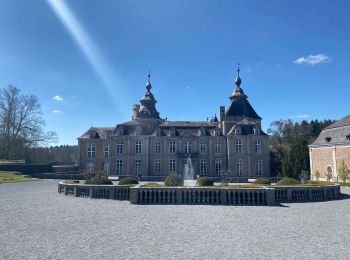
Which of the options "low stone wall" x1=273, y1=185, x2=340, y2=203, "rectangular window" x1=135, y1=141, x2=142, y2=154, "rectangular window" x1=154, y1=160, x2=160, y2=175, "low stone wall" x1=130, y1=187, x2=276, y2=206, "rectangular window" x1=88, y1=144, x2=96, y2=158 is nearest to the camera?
"low stone wall" x1=130, y1=187, x2=276, y2=206

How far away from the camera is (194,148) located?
4138 cm

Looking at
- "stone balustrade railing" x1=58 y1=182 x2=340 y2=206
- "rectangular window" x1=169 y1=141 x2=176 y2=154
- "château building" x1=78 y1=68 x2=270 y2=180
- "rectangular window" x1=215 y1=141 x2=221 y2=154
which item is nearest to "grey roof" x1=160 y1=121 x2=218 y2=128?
"château building" x1=78 y1=68 x2=270 y2=180

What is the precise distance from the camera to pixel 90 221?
417 inches

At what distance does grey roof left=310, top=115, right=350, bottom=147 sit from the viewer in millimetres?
31203

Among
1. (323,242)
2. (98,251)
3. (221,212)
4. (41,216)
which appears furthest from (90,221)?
(323,242)

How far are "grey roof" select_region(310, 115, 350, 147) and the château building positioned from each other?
744 cm

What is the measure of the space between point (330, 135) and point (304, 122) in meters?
29.7

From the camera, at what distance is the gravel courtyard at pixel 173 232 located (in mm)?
6887

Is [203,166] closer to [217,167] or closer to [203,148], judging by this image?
[217,167]

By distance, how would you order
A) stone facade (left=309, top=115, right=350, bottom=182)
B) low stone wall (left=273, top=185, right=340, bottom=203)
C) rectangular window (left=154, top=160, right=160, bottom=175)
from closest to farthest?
1. low stone wall (left=273, top=185, right=340, bottom=203)
2. stone facade (left=309, top=115, right=350, bottom=182)
3. rectangular window (left=154, top=160, right=160, bottom=175)

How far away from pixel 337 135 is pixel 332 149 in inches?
66.9

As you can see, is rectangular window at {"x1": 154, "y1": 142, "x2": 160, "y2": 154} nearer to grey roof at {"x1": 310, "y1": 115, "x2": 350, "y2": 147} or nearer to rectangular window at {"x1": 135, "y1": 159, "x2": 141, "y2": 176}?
rectangular window at {"x1": 135, "y1": 159, "x2": 141, "y2": 176}

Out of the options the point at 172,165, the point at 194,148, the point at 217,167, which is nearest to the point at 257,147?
the point at 217,167

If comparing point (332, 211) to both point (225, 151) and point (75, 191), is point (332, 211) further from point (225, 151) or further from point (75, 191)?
point (225, 151)
